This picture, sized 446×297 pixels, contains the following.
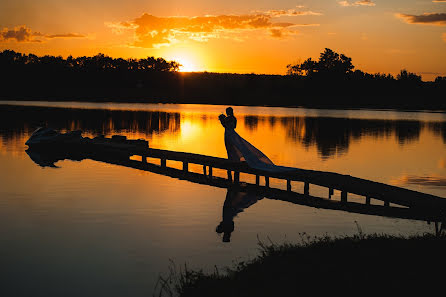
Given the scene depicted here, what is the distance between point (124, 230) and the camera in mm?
15172

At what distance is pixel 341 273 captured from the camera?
8891mm

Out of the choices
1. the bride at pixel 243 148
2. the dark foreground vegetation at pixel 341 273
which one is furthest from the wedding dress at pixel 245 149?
the dark foreground vegetation at pixel 341 273

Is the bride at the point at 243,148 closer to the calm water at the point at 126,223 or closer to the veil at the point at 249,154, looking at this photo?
the veil at the point at 249,154

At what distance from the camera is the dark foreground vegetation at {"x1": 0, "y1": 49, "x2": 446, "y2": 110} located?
141125 mm

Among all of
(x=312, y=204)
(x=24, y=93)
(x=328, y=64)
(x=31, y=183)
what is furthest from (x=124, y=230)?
(x=24, y=93)

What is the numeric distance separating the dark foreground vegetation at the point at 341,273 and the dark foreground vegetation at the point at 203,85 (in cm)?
13532

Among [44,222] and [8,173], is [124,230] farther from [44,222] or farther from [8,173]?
[8,173]

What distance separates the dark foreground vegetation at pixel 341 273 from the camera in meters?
8.35

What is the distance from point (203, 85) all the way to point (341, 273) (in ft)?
530

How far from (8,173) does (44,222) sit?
37.0 ft

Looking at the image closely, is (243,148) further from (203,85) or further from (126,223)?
(203,85)

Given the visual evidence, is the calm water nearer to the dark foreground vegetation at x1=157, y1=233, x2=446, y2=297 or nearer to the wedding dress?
the wedding dress

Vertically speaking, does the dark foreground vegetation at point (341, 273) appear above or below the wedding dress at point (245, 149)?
below

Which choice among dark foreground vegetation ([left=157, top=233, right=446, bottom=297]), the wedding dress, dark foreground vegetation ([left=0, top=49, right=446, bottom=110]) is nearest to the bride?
the wedding dress
